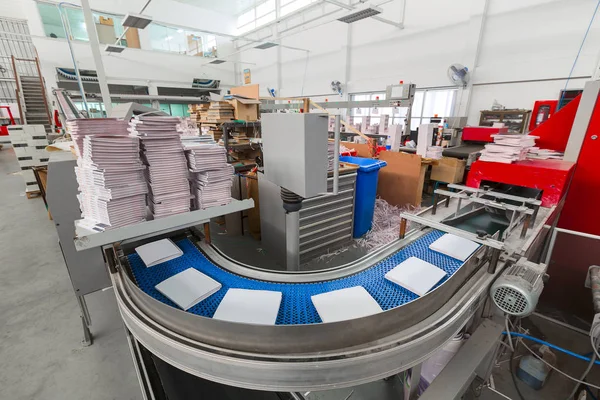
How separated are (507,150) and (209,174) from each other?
199 centimetres

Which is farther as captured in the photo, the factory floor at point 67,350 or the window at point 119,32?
the window at point 119,32

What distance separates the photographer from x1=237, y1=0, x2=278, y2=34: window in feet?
32.6

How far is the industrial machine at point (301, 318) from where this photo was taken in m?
0.68

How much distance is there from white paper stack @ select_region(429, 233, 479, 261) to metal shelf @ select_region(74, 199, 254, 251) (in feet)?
2.95

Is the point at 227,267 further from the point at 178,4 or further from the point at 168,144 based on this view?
the point at 178,4

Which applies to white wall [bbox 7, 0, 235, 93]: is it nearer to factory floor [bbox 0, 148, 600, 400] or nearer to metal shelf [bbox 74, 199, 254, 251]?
factory floor [bbox 0, 148, 600, 400]

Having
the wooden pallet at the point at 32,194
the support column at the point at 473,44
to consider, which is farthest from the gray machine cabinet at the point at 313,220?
the wooden pallet at the point at 32,194

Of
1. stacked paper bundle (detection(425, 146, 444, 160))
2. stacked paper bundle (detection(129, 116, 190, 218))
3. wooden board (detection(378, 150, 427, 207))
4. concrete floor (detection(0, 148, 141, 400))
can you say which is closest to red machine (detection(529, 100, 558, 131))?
stacked paper bundle (detection(425, 146, 444, 160))

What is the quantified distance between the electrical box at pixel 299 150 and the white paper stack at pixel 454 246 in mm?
641

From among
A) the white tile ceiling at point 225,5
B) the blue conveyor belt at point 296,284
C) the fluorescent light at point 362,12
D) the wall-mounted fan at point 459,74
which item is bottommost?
the blue conveyor belt at point 296,284

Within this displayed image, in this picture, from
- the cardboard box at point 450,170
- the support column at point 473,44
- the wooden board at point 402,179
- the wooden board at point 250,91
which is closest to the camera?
the wooden board at point 402,179

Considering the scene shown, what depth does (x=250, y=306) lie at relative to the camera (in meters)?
0.93

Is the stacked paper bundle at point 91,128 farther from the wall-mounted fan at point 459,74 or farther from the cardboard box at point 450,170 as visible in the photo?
the wall-mounted fan at point 459,74

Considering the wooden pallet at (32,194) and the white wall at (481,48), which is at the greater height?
the white wall at (481,48)
